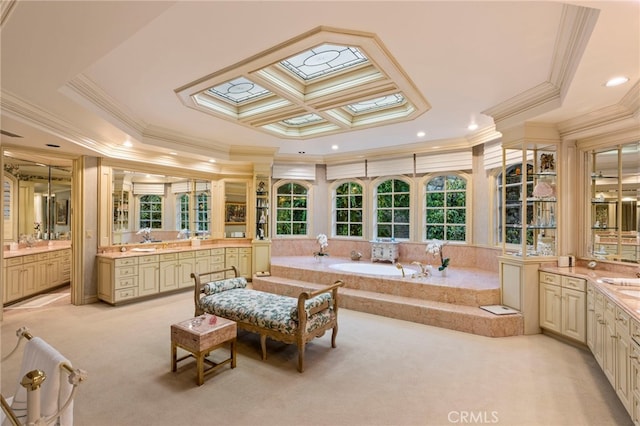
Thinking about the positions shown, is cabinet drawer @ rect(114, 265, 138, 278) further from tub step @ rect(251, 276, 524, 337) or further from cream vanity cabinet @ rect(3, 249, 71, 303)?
tub step @ rect(251, 276, 524, 337)

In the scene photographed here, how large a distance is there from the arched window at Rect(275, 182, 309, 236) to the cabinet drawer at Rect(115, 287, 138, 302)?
3157 millimetres

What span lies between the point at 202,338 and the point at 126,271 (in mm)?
3152

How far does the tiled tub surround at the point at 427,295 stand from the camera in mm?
3764

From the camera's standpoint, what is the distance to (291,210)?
7379 millimetres

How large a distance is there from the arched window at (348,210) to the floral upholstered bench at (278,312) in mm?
3698

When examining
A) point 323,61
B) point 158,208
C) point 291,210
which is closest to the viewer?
point 323,61

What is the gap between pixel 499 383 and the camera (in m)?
2.67

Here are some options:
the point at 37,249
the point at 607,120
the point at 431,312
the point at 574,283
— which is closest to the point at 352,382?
the point at 431,312

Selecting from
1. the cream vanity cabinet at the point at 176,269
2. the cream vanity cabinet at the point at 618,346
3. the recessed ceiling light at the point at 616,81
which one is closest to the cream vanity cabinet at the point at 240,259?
the cream vanity cabinet at the point at 176,269

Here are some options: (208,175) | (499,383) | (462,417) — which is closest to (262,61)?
(462,417)

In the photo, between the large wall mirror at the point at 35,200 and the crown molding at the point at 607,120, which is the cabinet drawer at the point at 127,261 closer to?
the large wall mirror at the point at 35,200

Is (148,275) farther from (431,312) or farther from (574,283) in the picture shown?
(574,283)

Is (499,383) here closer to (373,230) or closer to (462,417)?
(462,417)

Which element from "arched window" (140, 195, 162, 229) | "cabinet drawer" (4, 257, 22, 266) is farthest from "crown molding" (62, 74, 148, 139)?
"cabinet drawer" (4, 257, 22, 266)
